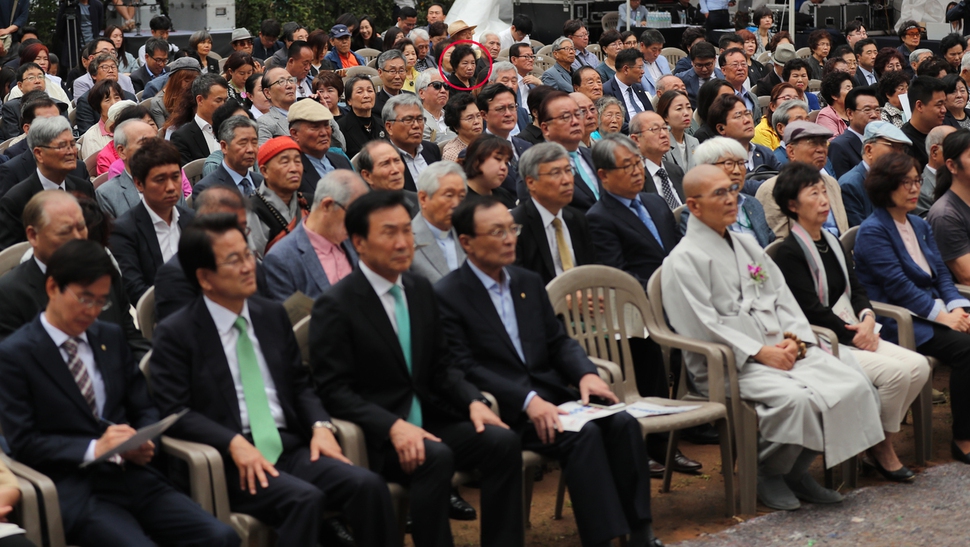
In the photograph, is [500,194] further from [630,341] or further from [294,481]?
[294,481]

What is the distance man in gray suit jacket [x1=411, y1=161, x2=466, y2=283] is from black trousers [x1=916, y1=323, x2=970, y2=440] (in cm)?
231

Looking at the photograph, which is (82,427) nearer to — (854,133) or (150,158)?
(150,158)

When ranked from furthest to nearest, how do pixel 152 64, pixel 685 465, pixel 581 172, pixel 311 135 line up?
pixel 152 64
pixel 311 135
pixel 581 172
pixel 685 465

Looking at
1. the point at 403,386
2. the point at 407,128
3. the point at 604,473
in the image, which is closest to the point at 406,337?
the point at 403,386

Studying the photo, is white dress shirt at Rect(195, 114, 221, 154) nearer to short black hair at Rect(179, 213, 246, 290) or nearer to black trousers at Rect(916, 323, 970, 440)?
short black hair at Rect(179, 213, 246, 290)

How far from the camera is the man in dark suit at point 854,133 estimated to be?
24.4 ft

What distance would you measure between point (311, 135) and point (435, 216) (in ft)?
6.40

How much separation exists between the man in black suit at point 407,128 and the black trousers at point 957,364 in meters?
3.09

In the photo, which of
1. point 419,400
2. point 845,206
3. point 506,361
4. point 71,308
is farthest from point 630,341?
point 71,308

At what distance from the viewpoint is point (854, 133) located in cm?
754

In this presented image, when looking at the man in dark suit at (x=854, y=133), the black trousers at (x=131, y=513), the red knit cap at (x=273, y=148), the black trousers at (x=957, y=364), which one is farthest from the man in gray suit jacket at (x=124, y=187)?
the man in dark suit at (x=854, y=133)

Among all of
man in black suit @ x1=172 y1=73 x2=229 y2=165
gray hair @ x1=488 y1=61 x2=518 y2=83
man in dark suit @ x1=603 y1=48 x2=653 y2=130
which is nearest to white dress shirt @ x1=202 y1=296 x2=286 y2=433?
man in black suit @ x1=172 y1=73 x2=229 y2=165

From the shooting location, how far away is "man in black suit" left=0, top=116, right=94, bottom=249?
5.49 metres

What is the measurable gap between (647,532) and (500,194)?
2.59 m
